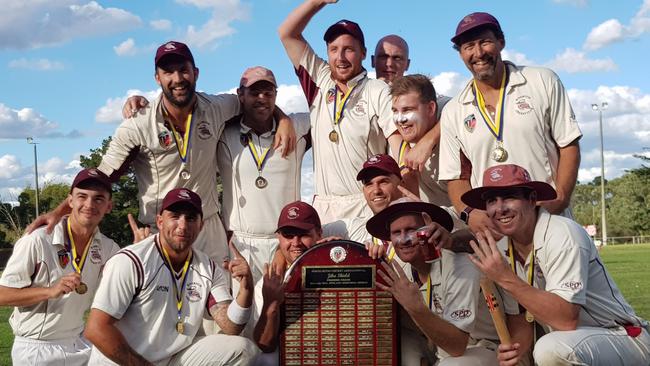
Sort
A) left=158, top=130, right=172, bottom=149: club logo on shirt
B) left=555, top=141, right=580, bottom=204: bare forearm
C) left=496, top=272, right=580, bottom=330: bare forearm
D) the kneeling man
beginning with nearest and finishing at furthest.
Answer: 1. left=496, top=272, right=580, bottom=330: bare forearm
2. the kneeling man
3. left=555, top=141, right=580, bottom=204: bare forearm
4. left=158, top=130, right=172, bottom=149: club logo on shirt

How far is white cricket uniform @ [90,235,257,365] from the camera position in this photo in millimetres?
6328

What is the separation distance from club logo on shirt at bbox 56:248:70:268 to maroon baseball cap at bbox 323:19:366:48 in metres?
3.43

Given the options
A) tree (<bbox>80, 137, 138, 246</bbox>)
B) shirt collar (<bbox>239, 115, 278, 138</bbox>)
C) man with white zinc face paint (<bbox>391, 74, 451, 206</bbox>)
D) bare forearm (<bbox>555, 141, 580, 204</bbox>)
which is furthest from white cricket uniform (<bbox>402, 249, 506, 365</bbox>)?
tree (<bbox>80, 137, 138, 246</bbox>)

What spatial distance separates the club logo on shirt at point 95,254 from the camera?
25.6 feet

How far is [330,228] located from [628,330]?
2.83 metres

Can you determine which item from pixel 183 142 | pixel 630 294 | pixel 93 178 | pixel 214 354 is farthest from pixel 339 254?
pixel 630 294

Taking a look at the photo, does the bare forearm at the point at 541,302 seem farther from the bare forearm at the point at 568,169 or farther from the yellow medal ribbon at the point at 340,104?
the yellow medal ribbon at the point at 340,104

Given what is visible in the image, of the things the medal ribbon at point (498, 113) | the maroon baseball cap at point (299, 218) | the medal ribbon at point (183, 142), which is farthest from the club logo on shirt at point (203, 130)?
the medal ribbon at point (498, 113)

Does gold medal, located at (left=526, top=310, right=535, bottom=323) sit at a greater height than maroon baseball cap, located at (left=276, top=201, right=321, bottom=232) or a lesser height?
lesser

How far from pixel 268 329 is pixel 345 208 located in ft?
6.48

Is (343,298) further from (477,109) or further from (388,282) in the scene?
(477,109)

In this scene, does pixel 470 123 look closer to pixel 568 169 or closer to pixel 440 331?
pixel 568 169

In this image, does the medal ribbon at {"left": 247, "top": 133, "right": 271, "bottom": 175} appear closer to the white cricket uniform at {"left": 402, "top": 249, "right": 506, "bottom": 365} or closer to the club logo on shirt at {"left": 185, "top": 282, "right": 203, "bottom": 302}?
the club logo on shirt at {"left": 185, "top": 282, "right": 203, "bottom": 302}

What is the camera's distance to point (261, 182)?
806 cm
